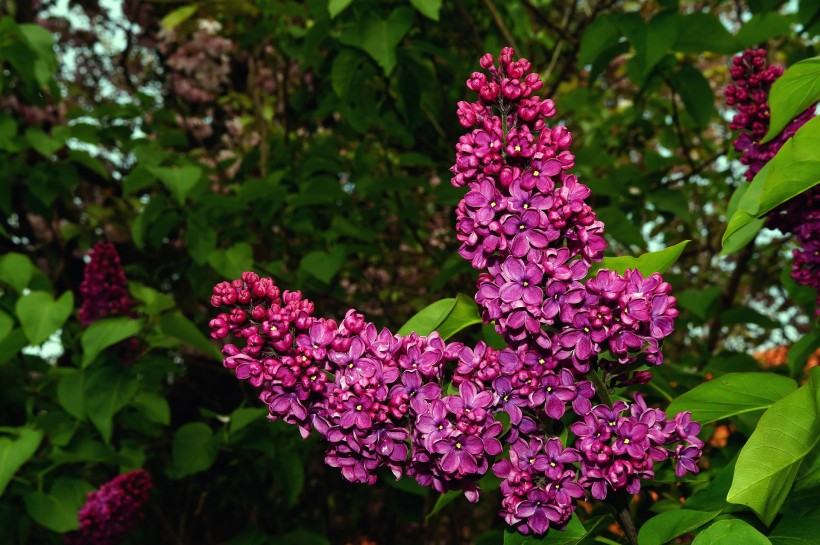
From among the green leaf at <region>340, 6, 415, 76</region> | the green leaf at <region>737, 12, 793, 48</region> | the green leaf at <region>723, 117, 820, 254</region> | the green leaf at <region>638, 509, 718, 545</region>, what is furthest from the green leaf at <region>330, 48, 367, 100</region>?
the green leaf at <region>638, 509, 718, 545</region>

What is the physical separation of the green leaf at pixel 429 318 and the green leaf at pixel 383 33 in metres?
1.40

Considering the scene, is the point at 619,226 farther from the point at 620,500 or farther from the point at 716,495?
the point at 620,500

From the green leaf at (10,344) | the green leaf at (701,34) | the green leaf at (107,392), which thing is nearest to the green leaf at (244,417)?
the green leaf at (107,392)

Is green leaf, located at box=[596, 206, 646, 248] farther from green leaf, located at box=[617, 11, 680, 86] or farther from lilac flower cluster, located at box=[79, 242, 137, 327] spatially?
lilac flower cluster, located at box=[79, 242, 137, 327]

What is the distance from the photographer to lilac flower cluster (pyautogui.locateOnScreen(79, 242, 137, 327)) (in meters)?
3.13

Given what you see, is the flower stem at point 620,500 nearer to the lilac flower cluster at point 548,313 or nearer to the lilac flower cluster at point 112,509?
the lilac flower cluster at point 548,313

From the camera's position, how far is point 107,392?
2.94 meters

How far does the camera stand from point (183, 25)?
5.09 m

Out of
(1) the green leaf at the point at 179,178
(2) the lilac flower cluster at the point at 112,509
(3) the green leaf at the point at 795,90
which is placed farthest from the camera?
(1) the green leaf at the point at 179,178

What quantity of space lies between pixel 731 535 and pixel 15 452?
93.5 inches

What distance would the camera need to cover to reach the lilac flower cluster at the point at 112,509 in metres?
2.96

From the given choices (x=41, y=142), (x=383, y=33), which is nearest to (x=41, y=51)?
(x=41, y=142)

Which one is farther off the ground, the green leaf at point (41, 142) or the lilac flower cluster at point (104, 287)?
the green leaf at point (41, 142)

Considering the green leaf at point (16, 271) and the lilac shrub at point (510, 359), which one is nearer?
the lilac shrub at point (510, 359)
